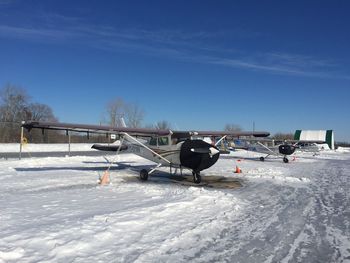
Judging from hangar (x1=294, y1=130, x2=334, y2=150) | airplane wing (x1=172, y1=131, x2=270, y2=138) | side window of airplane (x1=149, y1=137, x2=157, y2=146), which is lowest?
side window of airplane (x1=149, y1=137, x2=157, y2=146)

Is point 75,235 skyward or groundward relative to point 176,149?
groundward

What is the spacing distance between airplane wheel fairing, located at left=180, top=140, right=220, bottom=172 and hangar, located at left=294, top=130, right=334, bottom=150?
324 ft

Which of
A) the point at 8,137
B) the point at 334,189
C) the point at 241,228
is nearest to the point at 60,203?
the point at 241,228

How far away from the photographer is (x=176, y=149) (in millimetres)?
15867

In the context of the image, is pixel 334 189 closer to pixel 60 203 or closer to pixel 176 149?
pixel 176 149

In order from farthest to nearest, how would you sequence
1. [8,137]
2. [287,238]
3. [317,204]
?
[8,137] → [317,204] → [287,238]

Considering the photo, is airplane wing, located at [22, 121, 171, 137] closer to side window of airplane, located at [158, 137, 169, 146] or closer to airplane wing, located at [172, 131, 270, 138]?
side window of airplane, located at [158, 137, 169, 146]

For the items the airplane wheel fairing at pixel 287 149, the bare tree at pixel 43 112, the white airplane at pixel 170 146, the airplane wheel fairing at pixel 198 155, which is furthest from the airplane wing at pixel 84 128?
the bare tree at pixel 43 112

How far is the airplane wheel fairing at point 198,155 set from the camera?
14.6 meters

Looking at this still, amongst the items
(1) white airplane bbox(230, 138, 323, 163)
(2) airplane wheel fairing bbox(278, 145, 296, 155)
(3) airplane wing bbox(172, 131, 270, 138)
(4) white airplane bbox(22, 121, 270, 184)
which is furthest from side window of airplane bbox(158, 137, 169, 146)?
(2) airplane wheel fairing bbox(278, 145, 296, 155)

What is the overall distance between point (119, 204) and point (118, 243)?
3.48 m

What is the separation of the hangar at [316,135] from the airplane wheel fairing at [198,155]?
98871mm

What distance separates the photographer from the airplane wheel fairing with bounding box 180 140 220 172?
1456 cm

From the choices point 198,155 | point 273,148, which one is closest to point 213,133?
point 198,155
